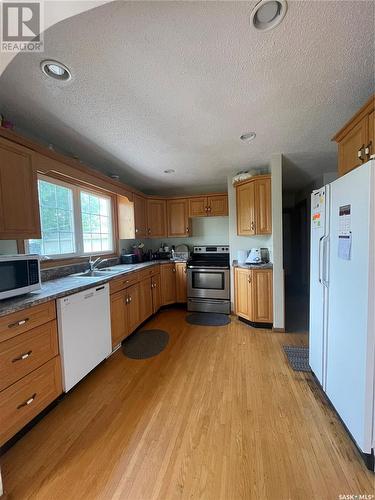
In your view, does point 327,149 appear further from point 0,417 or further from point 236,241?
point 0,417

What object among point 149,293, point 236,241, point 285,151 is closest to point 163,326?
point 149,293

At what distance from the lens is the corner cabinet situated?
3039 mm

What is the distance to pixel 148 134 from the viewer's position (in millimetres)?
2195

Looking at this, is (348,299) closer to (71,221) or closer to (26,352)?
(26,352)

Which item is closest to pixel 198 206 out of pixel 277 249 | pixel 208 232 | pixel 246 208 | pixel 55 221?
pixel 208 232

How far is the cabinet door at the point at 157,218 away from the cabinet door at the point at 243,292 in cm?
176

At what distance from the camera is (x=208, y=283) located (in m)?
3.79

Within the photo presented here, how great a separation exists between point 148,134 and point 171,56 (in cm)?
101

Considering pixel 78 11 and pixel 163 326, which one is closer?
pixel 78 11

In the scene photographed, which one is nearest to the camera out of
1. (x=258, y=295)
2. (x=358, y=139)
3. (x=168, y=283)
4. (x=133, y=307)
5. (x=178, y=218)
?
(x=358, y=139)

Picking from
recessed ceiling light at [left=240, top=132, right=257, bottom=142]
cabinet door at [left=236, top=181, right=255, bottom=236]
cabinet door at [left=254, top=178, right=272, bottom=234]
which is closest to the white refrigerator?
recessed ceiling light at [left=240, top=132, right=257, bottom=142]

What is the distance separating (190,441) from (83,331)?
4.02ft

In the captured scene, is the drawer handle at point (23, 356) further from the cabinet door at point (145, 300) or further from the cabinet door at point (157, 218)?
the cabinet door at point (157, 218)

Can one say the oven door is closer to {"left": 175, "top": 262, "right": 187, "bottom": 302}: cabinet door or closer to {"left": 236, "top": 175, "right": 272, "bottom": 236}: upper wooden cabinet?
{"left": 175, "top": 262, "right": 187, "bottom": 302}: cabinet door
